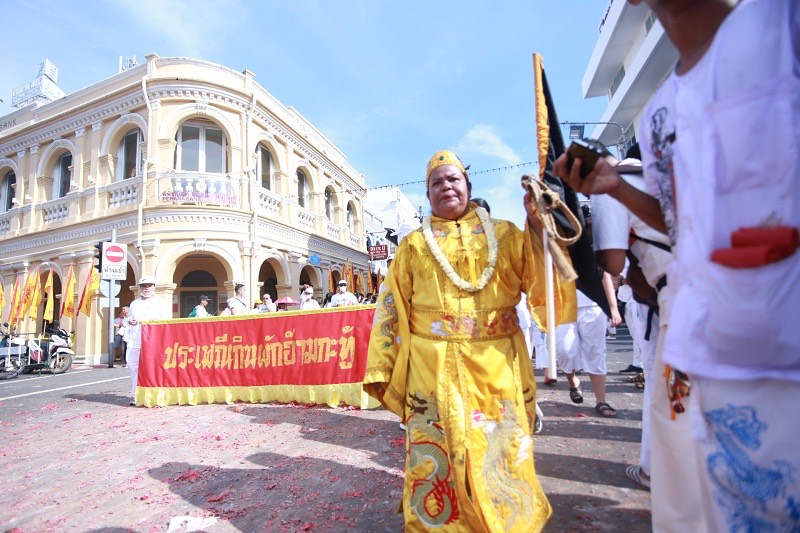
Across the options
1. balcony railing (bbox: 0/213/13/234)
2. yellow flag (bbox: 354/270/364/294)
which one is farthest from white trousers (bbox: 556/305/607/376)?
balcony railing (bbox: 0/213/13/234)

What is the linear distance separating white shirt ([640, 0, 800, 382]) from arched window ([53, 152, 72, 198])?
66.7ft

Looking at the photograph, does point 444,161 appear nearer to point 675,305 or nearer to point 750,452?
point 675,305

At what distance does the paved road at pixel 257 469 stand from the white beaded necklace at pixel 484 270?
1.36 metres

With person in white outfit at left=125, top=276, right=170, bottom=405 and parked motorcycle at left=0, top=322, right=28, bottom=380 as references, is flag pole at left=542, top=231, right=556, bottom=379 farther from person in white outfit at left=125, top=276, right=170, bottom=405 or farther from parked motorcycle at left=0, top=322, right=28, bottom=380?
parked motorcycle at left=0, top=322, right=28, bottom=380

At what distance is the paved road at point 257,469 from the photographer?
2.45 m

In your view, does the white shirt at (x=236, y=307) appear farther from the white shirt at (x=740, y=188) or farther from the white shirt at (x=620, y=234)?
the white shirt at (x=740, y=188)

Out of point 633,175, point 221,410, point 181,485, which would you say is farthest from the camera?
point 221,410

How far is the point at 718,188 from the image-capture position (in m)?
0.84

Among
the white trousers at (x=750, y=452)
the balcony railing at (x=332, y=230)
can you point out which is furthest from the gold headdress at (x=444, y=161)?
the balcony railing at (x=332, y=230)

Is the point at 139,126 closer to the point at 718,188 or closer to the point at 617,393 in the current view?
the point at 617,393

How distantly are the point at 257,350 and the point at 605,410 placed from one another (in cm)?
442

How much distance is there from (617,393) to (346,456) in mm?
3582

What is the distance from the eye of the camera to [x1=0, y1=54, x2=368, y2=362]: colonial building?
43.4 feet

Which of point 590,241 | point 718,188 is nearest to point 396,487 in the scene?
point 590,241
